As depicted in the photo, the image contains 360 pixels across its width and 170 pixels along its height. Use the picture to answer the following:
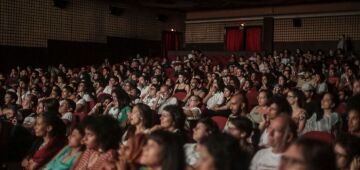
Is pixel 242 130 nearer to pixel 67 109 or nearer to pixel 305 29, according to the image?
pixel 67 109

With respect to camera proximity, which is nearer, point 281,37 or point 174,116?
point 174,116

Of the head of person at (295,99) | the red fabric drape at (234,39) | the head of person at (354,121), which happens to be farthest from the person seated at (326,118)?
the red fabric drape at (234,39)

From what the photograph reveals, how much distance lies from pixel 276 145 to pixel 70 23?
35.8 feet

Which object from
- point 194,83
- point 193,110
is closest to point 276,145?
point 193,110

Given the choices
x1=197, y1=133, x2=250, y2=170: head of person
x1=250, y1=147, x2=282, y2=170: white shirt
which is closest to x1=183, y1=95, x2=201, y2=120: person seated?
x1=250, y1=147, x2=282, y2=170: white shirt

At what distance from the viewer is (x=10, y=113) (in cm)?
421

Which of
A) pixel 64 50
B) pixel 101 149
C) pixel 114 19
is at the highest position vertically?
pixel 114 19

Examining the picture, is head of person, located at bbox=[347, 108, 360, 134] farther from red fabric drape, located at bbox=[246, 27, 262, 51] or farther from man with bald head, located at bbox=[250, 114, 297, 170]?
red fabric drape, located at bbox=[246, 27, 262, 51]

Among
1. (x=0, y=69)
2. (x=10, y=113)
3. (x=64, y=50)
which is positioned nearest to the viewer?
(x=10, y=113)

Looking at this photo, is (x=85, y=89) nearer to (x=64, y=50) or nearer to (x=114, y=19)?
(x=64, y=50)

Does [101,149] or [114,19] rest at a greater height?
[114,19]

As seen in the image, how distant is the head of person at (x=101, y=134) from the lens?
2.68 metres

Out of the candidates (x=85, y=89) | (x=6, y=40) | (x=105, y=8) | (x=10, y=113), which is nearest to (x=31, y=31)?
(x=6, y=40)

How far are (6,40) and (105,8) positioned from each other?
12.3 feet
